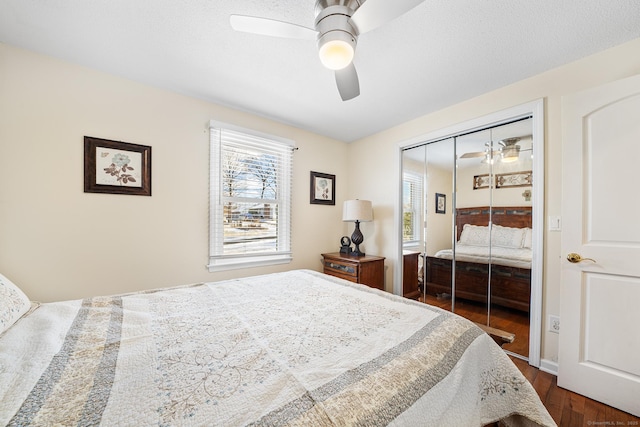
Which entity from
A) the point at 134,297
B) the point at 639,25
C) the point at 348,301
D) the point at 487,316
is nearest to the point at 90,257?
the point at 134,297

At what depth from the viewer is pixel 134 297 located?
147cm

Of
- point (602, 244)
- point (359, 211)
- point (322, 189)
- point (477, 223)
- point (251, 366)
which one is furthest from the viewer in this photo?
point (322, 189)

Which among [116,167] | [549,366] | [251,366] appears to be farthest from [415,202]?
[116,167]

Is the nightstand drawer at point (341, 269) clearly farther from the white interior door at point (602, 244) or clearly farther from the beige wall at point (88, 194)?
the white interior door at point (602, 244)

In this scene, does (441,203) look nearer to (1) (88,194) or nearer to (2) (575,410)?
(2) (575,410)

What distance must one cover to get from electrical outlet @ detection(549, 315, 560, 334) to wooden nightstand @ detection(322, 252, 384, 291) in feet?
5.04

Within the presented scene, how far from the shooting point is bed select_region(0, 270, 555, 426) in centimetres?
62

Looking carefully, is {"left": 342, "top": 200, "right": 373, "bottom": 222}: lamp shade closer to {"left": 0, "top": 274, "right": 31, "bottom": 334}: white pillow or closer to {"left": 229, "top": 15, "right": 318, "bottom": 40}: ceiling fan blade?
{"left": 229, "top": 15, "right": 318, "bottom": 40}: ceiling fan blade

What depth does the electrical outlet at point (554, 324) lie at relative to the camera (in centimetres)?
186

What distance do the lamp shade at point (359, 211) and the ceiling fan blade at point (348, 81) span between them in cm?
163

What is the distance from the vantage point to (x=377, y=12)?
3.62ft

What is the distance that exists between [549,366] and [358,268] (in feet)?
5.58

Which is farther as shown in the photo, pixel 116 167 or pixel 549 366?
pixel 116 167

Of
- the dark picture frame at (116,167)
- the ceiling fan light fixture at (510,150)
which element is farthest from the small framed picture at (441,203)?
the dark picture frame at (116,167)
